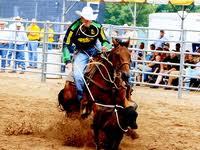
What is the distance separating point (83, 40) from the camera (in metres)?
8.09

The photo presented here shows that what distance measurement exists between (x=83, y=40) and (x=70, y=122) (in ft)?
4.11

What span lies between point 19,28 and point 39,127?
8997mm

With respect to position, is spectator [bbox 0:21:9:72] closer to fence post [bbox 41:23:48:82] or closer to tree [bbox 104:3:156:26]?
fence post [bbox 41:23:48:82]

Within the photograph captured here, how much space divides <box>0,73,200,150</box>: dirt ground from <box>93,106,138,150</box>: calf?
26.3 inches

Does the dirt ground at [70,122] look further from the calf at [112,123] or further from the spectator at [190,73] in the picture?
the calf at [112,123]

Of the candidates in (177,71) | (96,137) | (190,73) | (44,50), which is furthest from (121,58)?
(44,50)

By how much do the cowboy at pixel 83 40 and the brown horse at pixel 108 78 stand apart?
0.22 meters

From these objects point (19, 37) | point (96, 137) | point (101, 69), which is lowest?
point (96, 137)

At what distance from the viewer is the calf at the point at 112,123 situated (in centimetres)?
708

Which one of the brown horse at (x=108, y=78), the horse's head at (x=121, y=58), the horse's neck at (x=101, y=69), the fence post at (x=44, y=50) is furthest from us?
the fence post at (x=44, y=50)

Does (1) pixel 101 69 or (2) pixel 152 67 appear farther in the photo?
(2) pixel 152 67

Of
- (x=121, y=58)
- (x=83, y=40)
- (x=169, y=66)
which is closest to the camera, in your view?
(x=121, y=58)

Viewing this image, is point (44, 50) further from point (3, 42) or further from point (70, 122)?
point (70, 122)

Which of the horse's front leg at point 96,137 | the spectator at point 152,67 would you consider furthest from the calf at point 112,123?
the spectator at point 152,67
